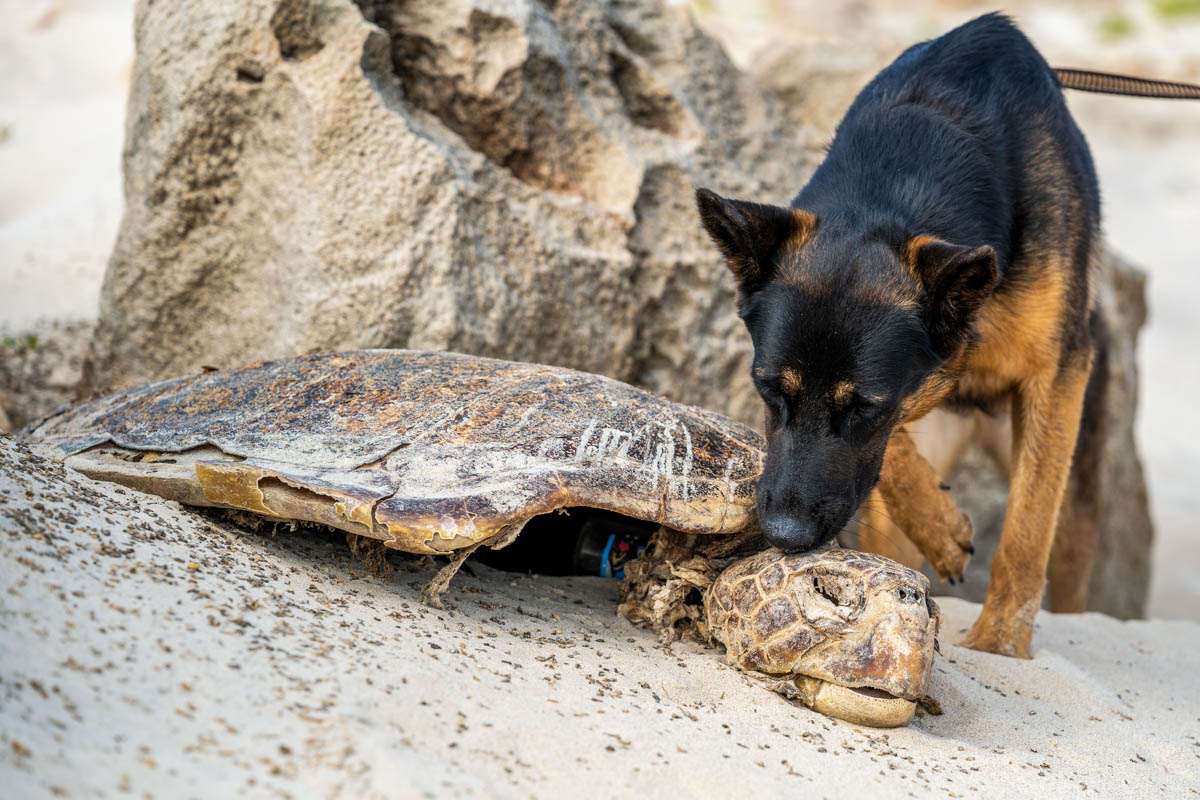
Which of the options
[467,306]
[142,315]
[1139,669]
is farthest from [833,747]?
[142,315]

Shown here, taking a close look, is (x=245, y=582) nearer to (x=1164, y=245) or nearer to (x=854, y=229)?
(x=854, y=229)

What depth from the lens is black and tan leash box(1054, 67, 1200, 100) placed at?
4.91 meters

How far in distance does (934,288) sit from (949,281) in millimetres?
63

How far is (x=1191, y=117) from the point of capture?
1906cm

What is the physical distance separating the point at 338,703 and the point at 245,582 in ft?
2.23

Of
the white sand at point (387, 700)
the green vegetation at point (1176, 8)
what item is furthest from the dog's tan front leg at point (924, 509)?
the green vegetation at point (1176, 8)

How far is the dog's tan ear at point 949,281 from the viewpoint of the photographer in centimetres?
311

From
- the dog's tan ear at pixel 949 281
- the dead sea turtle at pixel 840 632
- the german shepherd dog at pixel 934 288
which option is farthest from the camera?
the german shepherd dog at pixel 934 288

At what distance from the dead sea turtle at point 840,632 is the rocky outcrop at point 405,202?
88.9 inches

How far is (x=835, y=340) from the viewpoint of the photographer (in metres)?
3.20

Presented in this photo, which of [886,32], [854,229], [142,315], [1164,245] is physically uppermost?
[886,32]

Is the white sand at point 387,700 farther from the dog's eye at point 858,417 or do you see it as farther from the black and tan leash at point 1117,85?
the black and tan leash at point 1117,85

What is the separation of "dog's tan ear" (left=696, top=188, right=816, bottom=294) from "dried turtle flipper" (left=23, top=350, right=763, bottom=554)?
0.56 metres

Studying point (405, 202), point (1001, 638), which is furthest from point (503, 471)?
point (1001, 638)
